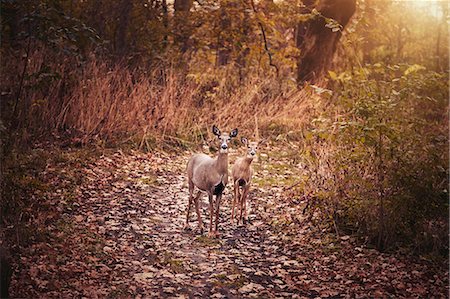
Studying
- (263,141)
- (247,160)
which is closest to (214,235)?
(247,160)

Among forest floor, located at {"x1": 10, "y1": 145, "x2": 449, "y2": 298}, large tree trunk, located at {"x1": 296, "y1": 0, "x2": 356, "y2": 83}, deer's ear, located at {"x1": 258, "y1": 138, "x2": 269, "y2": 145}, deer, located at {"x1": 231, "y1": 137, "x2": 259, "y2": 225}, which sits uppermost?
large tree trunk, located at {"x1": 296, "y1": 0, "x2": 356, "y2": 83}

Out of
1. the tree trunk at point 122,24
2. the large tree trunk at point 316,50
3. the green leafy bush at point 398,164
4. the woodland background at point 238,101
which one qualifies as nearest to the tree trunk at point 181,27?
the woodland background at point 238,101

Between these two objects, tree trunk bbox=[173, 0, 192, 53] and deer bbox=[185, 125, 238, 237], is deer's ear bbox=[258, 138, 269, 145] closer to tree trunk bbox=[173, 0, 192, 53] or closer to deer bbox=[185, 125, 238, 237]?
tree trunk bbox=[173, 0, 192, 53]

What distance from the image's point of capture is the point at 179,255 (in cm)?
727

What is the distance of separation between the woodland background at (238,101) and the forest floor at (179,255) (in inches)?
13.2

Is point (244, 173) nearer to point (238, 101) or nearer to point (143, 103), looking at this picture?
point (143, 103)

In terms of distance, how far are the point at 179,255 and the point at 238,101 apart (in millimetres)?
8453

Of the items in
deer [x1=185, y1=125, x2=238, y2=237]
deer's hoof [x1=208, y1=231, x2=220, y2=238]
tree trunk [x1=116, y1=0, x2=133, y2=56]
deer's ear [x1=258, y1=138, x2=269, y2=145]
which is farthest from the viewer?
tree trunk [x1=116, y1=0, x2=133, y2=56]

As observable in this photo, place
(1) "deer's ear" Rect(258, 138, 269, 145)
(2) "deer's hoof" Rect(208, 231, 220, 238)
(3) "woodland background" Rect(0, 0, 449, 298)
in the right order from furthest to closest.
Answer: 1. (1) "deer's ear" Rect(258, 138, 269, 145)
2. (2) "deer's hoof" Rect(208, 231, 220, 238)
3. (3) "woodland background" Rect(0, 0, 449, 298)

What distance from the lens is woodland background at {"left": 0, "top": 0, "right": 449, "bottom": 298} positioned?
6875mm

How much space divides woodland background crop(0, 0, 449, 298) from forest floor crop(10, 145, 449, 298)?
13.2 inches

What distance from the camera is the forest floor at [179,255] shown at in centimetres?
623

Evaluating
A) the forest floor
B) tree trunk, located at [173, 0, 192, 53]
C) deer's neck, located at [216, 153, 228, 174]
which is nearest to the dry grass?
tree trunk, located at [173, 0, 192, 53]

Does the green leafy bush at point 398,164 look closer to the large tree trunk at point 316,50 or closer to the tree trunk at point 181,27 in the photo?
the large tree trunk at point 316,50
